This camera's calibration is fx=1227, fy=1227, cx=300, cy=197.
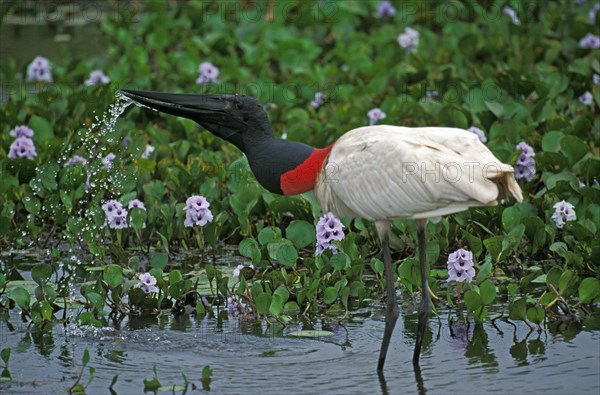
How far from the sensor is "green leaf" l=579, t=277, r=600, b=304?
5.50 meters

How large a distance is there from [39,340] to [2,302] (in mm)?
514

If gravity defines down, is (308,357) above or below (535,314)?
below

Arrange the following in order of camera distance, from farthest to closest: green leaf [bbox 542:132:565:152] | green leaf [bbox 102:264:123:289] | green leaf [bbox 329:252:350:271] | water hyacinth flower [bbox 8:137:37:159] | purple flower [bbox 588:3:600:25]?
purple flower [bbox 588:3:600:25], water hyacinth flower [bbox 8:137:37:159], green leaf [bbox 542:132:565:152], green leaf [bbox 329:252:350:271], green leaf [bbox 102:264:123:289]

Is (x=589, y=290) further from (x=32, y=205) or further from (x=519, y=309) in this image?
(x=32, y=205)

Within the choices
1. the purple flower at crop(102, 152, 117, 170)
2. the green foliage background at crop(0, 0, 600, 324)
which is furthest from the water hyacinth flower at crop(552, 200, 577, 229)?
the purple flower at crop(102, 152, 117, 170)

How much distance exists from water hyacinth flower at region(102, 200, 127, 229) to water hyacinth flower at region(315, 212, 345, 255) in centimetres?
119

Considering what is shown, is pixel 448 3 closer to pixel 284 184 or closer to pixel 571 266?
pixel 571 266

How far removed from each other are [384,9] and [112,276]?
257 inches

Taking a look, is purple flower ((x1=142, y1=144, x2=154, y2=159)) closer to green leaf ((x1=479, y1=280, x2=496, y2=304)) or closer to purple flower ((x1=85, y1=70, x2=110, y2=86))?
purple flower ((x1=85, y1=70, x2=110, y2=86))

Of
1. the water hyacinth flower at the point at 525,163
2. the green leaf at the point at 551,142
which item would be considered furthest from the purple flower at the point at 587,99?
the water hyacinth flower at the point at 525,163

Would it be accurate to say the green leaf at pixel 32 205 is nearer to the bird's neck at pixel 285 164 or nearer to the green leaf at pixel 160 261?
the green leaf at pixel 160 261

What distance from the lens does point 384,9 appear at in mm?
11695

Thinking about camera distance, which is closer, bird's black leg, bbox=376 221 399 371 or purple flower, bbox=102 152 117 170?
bird's black leg, bbox=376 221 399 371

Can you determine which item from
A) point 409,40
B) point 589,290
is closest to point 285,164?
point 589,290
